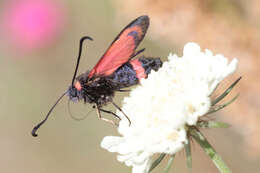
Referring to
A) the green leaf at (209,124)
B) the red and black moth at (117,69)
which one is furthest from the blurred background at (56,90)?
the green leaf at (209,124)

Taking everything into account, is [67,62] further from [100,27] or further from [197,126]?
[197,126]

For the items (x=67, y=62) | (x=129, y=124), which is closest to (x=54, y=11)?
Answer: (x=67, y=62)

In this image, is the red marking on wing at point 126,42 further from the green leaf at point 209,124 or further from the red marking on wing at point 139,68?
the green leaf at point 209,124

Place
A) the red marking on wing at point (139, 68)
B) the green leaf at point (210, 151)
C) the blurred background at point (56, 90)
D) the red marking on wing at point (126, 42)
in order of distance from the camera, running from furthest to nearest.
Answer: the blurred background at point (56, 90), the red marking on wing at point (139, 68), the red marking on wing at point (126, 42), the green leaf at point (210, 151)

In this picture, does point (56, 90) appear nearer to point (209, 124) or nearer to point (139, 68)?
point (139, 68)

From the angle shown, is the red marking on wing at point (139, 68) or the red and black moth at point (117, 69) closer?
the red and black moth at point (117, 69)

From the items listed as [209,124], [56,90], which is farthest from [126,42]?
[56,90]
